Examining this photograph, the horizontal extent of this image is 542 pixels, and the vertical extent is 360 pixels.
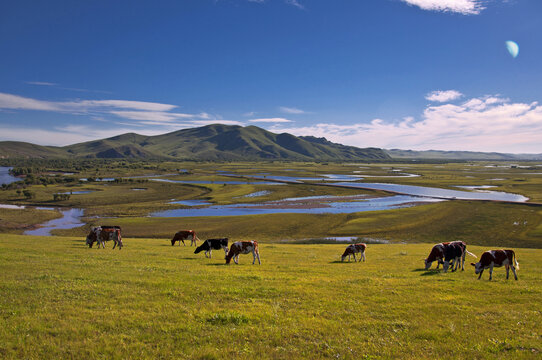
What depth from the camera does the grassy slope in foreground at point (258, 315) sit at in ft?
29.6

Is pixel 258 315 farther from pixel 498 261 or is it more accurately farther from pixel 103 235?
pixel 103 235

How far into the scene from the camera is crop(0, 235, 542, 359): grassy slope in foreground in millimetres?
9016

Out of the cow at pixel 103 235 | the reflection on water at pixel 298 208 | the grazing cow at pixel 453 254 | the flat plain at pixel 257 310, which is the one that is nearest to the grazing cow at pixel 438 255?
the grazing cow at pixel 453 254

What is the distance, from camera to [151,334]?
9812 millimetres

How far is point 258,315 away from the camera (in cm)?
1127

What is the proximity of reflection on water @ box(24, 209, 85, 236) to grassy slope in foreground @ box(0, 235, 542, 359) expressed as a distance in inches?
1874

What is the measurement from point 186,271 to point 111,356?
10271mm

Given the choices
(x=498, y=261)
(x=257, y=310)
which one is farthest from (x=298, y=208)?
(x=257, y=310)

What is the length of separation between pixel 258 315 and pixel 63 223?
69869mm

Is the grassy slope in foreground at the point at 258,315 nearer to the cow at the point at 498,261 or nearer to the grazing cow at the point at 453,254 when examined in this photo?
the cow at the point at 498,261

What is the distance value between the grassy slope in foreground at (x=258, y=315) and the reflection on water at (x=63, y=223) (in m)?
47.6

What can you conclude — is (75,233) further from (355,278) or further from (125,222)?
(355,278)

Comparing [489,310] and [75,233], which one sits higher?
[489,310]

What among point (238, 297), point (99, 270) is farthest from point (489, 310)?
point (99, 270)
